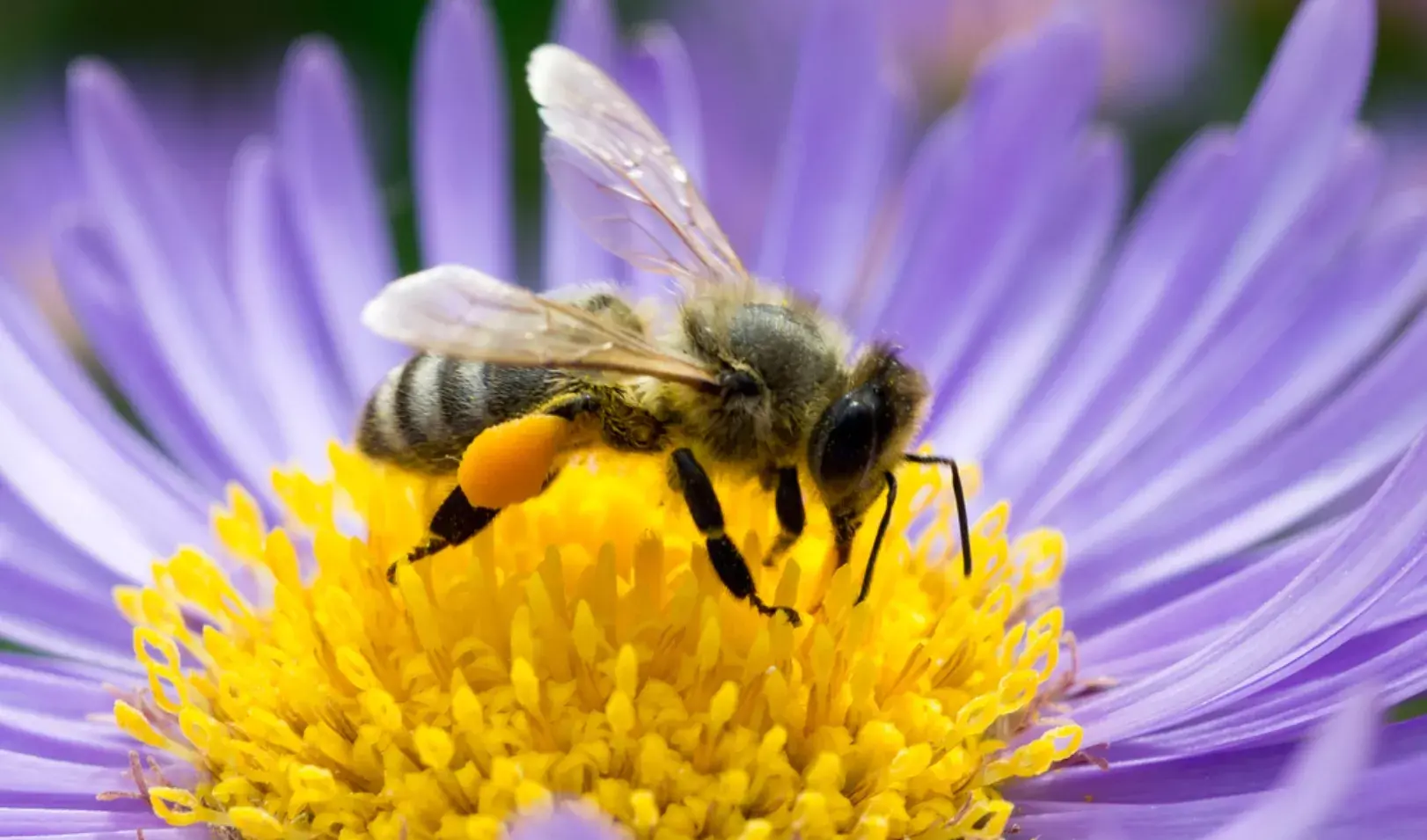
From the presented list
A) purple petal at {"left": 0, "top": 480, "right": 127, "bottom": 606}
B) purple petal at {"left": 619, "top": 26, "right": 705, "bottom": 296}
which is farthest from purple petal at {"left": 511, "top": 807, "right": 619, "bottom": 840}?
purple petal at {"left": 619, "top": 26, "right": 705, "bottom": 296}

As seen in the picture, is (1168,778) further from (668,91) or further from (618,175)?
(668,91)

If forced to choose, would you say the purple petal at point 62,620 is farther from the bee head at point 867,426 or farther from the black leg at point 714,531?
the bee head at point 867,426

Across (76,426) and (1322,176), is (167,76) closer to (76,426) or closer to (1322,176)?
(76,426)

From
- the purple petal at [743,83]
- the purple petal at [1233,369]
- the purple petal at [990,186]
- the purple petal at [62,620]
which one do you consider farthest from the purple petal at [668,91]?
the purple petal at [743,83]

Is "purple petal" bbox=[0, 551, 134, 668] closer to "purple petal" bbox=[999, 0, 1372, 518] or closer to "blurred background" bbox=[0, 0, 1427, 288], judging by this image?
"blurred background" bbox=[0, 0, 1427, 288]

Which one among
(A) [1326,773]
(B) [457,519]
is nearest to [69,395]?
(B) [457,519]

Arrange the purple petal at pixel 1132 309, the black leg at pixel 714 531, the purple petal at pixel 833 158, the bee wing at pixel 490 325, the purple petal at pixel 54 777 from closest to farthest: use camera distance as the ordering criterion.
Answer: the bee wing at pixel 490 325
the black leg at pixel 714 531
the purple petal at pixel 54 777
the purple petal at pixel 1132 309
the purple petal at pixel 833 158

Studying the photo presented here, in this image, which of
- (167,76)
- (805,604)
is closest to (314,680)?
(805,604)
